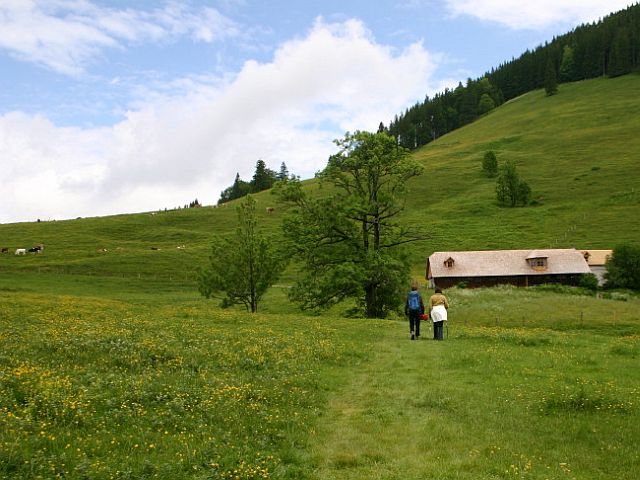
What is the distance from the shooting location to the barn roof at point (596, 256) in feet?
279

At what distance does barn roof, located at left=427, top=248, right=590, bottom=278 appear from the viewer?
278 ft

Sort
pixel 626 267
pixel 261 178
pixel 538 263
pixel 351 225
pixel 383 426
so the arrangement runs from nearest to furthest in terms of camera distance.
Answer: pixel 383 426, pixel 351 225, pixel 626 267, pixel 538 263, pixel 261 178

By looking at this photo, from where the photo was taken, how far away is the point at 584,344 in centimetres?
2361

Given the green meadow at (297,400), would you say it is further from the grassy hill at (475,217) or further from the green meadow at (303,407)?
the grassy hill at (475,217)

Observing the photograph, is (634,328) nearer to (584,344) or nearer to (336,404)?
(584,344)

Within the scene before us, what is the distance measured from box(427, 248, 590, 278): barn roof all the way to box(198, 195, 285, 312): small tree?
4871 cm

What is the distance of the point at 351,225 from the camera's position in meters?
42.8

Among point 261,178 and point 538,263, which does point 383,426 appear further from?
point 261,178

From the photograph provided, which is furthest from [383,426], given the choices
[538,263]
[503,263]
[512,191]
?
[512,191]

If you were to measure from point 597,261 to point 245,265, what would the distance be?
2586 inches

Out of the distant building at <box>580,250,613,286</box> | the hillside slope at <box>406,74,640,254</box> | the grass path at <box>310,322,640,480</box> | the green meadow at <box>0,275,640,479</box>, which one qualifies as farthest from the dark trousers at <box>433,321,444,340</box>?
the hillside slope at <box>406,74,640,254</box>

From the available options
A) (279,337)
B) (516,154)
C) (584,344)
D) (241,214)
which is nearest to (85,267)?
(241,214)

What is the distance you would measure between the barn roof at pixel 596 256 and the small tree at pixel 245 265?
62095 mm

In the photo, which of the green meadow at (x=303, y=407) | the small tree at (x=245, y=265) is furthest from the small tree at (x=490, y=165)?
the green meadow at (x=303, y=407)
